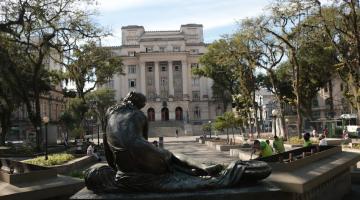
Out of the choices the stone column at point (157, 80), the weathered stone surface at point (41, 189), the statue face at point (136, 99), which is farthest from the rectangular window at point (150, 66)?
the statue face at point (136, 99)

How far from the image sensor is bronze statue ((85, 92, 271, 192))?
20.1 ft

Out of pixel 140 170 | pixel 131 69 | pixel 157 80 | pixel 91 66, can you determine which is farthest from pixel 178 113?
pixel 140 170

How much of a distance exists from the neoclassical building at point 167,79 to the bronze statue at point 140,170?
3255 inches

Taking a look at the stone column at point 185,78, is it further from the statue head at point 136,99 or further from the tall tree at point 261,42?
the statue head at point 136,99

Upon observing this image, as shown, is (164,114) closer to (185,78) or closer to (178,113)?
(178,113)

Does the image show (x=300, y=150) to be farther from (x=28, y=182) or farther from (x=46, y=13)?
(x=46, y=13)

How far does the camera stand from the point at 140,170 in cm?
630

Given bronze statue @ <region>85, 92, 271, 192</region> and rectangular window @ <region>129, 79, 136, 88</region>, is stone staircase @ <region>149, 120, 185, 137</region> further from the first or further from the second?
bronze statue @ <region>85, 92, 271, 192</region>

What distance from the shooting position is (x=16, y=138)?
2726 inches

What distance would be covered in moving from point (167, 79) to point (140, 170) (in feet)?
290

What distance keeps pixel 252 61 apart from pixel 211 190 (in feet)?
106

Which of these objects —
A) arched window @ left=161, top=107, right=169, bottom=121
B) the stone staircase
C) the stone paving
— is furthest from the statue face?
arched window @ left=161, top=107, right=169, bottom=121

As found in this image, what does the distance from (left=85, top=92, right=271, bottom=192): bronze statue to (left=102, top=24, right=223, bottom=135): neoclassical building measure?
8267 centimetres

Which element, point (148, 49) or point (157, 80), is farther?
point (148, 49)
